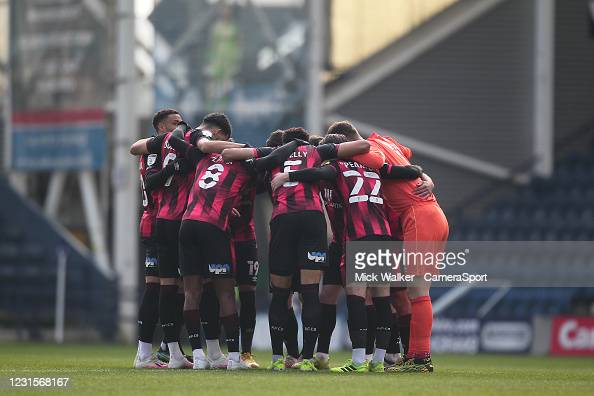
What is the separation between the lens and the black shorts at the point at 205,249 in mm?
11703

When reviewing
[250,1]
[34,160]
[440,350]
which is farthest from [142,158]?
[34,160]

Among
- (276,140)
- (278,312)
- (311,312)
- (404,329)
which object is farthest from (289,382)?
(276,140)

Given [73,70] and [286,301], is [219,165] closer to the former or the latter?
[286,301]

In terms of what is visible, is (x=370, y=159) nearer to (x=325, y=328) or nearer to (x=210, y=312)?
(x=325, y=328)

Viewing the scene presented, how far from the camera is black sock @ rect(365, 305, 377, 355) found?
12422 millimetres

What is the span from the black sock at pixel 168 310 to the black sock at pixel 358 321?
1769mm

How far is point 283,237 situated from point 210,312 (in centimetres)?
116

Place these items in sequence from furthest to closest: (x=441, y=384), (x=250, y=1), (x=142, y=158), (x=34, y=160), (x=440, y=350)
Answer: (x=34, y=160) < (x=250, y=1) < (x=440, y=350) < (x=142, y=158) < (x=441, y=384)

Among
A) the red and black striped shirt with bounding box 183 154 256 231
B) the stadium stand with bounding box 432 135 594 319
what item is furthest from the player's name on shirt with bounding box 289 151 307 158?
the stadium stand with bounding box 432 135 594 319

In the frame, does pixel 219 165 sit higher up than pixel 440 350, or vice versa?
pixel 219 165

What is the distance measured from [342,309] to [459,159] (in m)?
4.82

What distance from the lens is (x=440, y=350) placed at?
21.5 metres

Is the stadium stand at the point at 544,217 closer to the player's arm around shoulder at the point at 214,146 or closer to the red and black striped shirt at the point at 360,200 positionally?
the red and black striped shirt at the point at 360,200

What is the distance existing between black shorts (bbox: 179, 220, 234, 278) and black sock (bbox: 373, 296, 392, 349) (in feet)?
4.45
